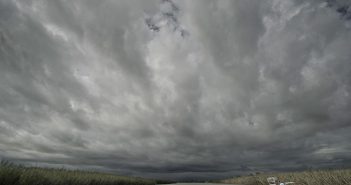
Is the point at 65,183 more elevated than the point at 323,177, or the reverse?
the point at 323,177

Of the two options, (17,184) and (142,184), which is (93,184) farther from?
(142,184)

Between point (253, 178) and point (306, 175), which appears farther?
point (253, 178)

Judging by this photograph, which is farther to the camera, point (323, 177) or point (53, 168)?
point (53, 168)

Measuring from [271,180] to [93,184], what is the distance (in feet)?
61.6

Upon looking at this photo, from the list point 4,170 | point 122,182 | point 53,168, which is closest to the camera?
point 4,170

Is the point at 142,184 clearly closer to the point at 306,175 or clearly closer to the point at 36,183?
the point at 306,175

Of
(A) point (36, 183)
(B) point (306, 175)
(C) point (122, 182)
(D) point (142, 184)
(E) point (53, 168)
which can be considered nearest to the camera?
(A) point (36, 183)

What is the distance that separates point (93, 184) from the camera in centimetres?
2666

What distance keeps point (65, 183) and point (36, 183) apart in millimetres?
5139

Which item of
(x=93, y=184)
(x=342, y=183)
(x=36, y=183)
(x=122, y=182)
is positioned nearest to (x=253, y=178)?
(x=122, y=182)

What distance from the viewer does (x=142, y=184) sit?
50031 millimetres

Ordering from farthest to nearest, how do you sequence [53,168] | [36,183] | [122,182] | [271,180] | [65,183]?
[122,182] → [53,168] → [271,180] → [65,183] → [36,183]

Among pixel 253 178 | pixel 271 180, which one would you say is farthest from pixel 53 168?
pixel 253 178

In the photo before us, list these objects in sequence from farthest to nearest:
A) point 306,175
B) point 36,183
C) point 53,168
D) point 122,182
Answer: point 122,182
point 306,175
point 53,168
point 36,183
